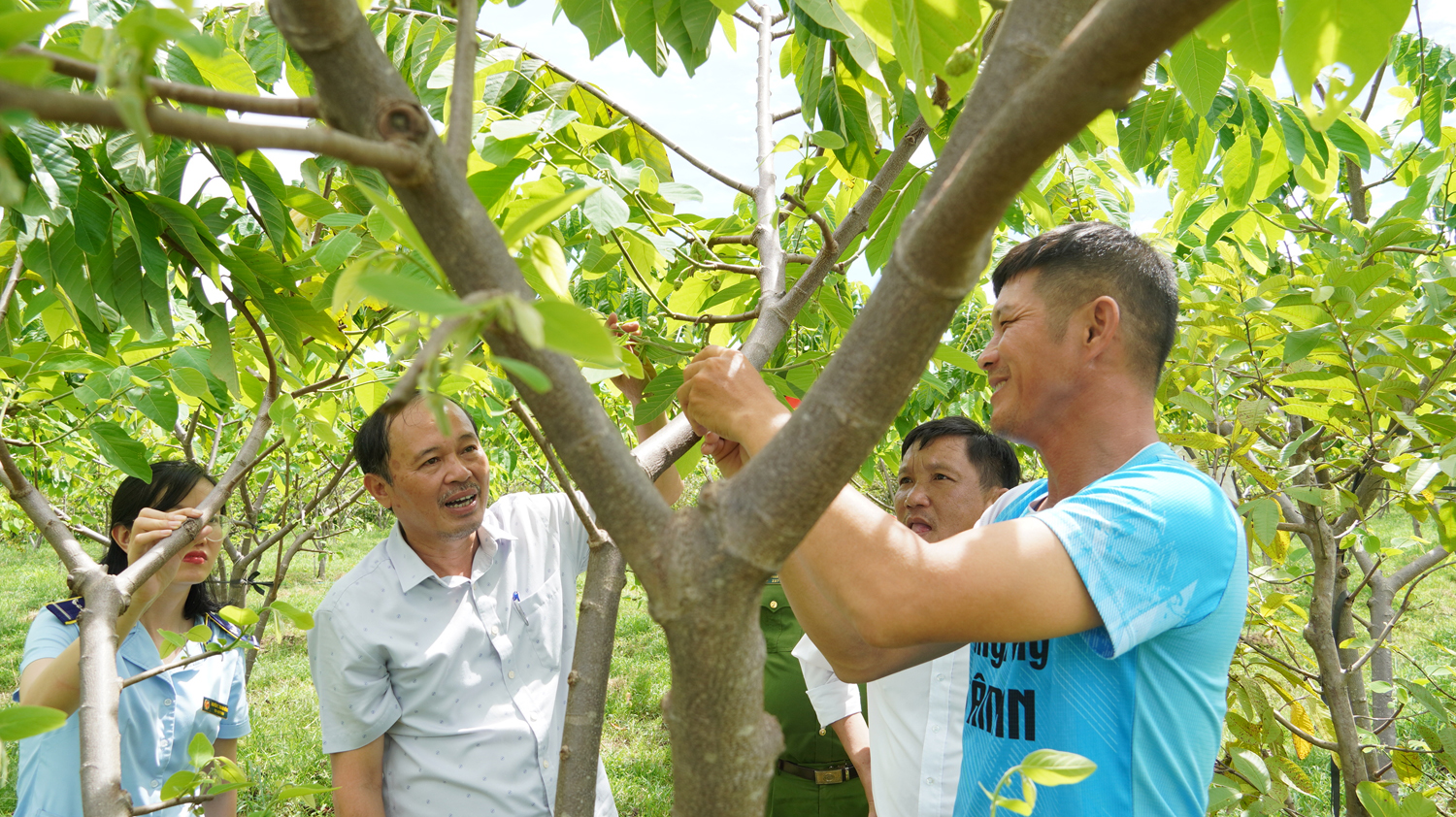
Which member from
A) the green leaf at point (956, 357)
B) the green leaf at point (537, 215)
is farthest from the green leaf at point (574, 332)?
the green leaf at point (956, 357)

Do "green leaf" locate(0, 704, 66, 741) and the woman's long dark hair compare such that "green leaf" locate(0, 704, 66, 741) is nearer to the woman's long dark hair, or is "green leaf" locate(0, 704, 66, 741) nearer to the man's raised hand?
the man's raised hand

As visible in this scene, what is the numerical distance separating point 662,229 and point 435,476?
1.53m

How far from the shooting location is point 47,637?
2.70 meters

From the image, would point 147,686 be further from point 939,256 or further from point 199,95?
point 939,256

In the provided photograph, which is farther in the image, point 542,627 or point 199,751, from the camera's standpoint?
point 542,627

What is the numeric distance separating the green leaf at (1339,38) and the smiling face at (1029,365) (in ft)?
3.00

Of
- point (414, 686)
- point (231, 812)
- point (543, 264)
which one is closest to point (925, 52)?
point (543, 264)

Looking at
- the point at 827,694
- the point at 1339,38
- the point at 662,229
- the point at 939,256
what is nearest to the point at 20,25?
the point at 939,256

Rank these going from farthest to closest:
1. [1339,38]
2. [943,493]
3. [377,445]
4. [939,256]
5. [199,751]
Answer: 1. [943,493]
2. [377,445]
3. [199,751]
4. [1339,38]
5. [939,256]

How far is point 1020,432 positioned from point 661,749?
6185 millimetres

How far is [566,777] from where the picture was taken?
1.29 meters

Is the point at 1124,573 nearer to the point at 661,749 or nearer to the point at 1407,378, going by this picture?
the point at 1407,378

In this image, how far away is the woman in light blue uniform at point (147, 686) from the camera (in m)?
2.56

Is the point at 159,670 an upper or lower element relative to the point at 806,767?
upper
